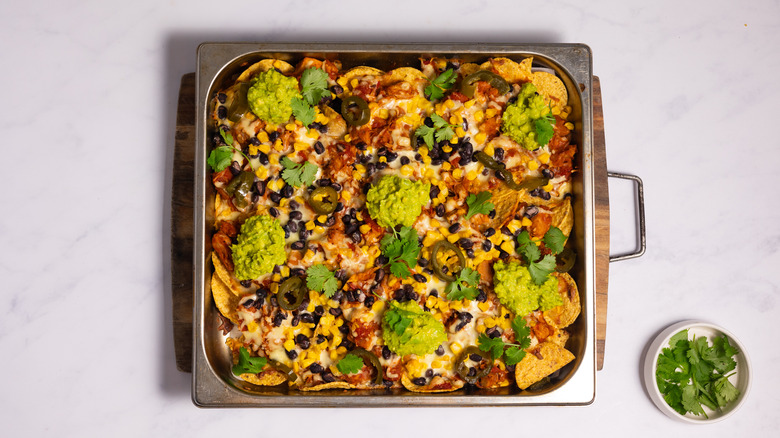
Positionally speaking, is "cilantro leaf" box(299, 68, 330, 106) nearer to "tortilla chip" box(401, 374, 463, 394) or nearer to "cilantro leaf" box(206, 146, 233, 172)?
"cilantro leaf" box(206, 146, 233, 172)

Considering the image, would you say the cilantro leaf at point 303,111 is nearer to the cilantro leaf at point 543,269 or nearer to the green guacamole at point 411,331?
the green guacamole at point 411,331

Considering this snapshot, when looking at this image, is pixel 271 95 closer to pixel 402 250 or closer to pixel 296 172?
pixel 296 172

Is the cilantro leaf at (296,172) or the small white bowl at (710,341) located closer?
the cilantro leaf at (296,172)

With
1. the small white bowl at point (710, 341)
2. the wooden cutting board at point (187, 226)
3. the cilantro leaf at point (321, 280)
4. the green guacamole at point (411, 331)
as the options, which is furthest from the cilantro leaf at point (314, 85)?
the small white bowl at point (710, 341)

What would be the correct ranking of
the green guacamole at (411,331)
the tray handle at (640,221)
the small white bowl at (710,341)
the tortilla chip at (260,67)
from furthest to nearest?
1. the tray handle at (640,221)
2. the small white bowl at (710,341)
3. the tortilla chip at (260,67)
4. the green guacamole at (411,331)

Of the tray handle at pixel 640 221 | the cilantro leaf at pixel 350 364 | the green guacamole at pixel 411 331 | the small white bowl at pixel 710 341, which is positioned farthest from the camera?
the tray handle at pixel 640 221

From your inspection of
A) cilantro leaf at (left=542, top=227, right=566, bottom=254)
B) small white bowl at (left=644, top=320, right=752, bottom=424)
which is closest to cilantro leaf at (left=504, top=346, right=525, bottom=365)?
cilantro leaf at (left=542, top=227, right=566, bottom=254)

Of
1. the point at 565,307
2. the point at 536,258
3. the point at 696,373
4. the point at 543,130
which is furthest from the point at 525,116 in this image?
the point at 696,373
